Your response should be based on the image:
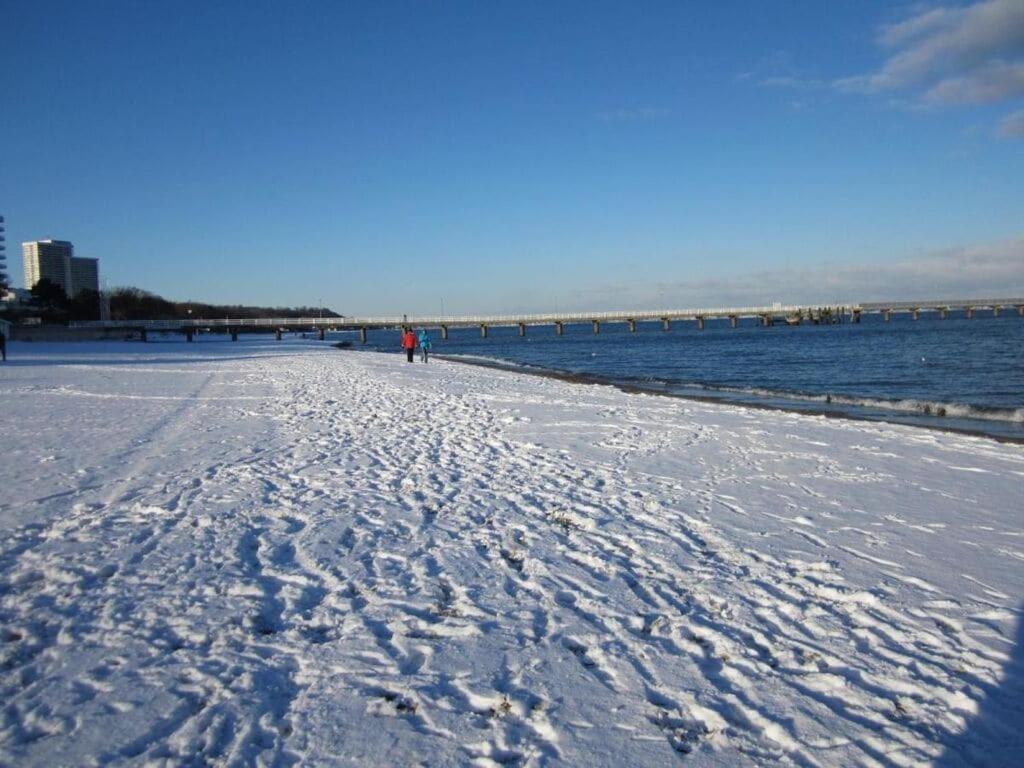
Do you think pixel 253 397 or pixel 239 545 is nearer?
pixel 239 545

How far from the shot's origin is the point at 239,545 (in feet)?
17.7

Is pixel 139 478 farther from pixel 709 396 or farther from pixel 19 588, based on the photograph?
pixel 709 396

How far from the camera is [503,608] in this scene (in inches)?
173

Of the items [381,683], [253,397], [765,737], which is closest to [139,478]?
[381,683]

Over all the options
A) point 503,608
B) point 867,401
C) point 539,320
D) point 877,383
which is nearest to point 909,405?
point 867,401

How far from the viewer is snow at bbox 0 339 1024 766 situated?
10.2 feet

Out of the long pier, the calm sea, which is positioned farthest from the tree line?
the calm sea

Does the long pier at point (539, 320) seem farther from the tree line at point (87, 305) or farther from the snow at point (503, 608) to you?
the snow at point (503, 608)

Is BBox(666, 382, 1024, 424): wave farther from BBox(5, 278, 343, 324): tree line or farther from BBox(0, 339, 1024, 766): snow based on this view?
BBox(5, 278, 343, 324): tree line

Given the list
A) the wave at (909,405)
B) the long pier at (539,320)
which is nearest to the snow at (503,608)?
the wave at (909,405)

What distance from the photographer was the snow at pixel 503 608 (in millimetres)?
3100

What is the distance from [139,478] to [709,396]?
16.9 meters

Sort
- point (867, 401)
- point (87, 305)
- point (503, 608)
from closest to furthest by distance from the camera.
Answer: point (503, 608) < point (867, 401) < point (87, 305)

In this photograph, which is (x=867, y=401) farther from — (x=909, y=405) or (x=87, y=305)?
(x=87, y=305)
